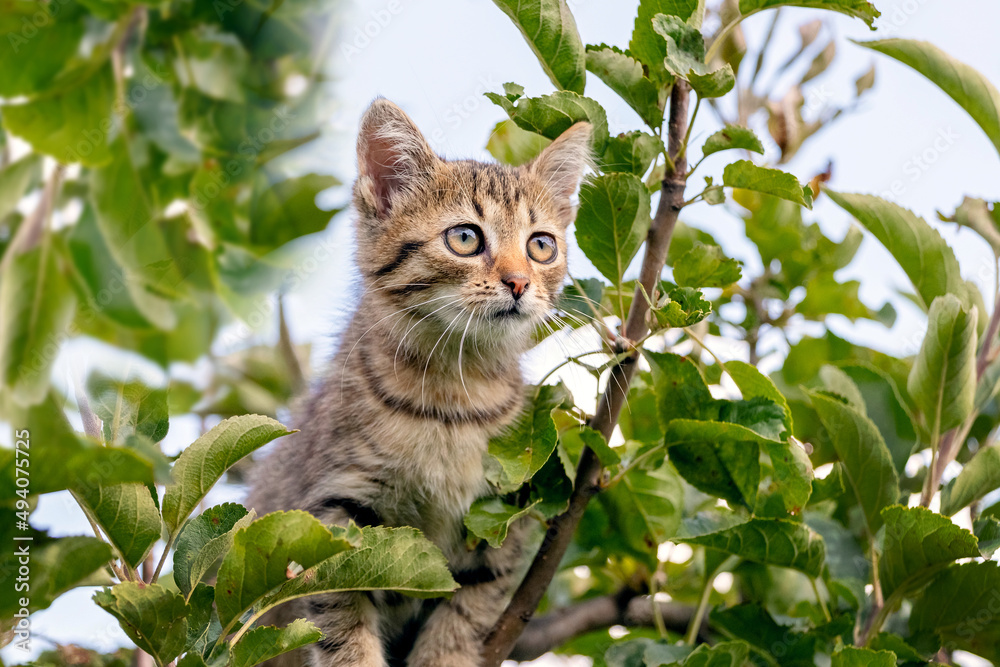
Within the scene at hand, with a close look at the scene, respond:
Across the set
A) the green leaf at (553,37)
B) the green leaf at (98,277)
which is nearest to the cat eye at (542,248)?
the green leaf at (553,37)

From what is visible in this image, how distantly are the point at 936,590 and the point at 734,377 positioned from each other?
0.74 metres

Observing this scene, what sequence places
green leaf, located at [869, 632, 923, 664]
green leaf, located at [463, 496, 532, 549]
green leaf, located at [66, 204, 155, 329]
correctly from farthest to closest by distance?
green leaf, located at [869, 632, 923, 664] → green leaf, located at [463, 496, 532, 549] → green leaf, located at [66, 204, 155, 329]

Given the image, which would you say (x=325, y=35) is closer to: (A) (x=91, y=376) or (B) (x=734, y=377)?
(A) (x=91, y=376)

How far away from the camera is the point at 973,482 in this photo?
194 cm

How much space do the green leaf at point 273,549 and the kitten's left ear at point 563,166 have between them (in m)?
1.15

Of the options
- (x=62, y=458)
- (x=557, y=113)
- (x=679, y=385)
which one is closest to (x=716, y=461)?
(x=679, y=385)

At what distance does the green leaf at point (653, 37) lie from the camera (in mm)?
1744

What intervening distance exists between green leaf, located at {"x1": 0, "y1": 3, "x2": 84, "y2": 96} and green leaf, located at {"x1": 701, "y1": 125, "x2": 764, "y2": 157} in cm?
119

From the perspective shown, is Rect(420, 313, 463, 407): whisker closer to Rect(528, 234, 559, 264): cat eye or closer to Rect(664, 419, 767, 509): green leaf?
Result: Rect(528, 234, 559, 264): cat eye

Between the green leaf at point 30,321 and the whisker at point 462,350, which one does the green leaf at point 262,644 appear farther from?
the whisker at point 462,350

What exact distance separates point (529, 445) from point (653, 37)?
93 centimetres

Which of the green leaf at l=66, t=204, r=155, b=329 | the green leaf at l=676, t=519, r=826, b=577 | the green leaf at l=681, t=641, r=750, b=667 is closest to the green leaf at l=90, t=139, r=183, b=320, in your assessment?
the green leaf at l=66, t=204, r=155, b=329

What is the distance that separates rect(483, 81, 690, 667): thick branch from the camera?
5.84ft

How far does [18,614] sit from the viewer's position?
133 cm
